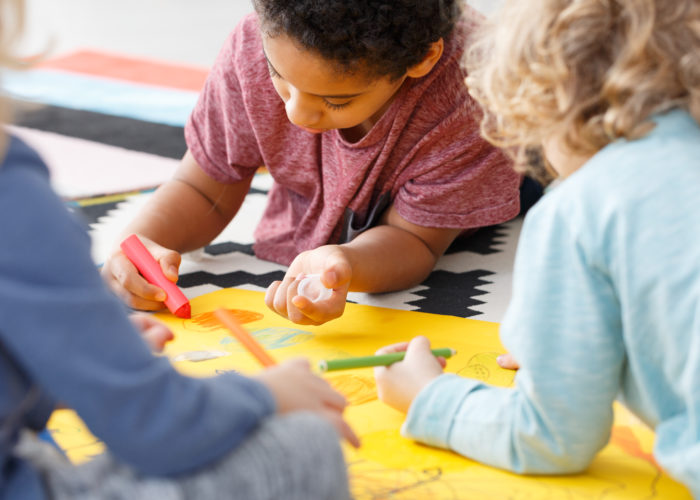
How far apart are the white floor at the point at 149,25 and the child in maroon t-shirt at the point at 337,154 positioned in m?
1.95

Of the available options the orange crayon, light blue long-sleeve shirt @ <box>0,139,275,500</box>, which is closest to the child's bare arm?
the orange crayon

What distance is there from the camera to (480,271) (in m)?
1.13

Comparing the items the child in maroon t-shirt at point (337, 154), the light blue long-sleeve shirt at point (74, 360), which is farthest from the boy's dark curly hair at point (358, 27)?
the light blue long-sleeve shirt at point (74, 360)

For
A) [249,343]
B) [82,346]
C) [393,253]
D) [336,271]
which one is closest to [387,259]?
[393,253]

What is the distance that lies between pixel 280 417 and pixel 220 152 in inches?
28.4

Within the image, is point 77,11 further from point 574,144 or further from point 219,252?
point 574,144

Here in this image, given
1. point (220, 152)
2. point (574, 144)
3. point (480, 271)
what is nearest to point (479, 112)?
point (480, 271)

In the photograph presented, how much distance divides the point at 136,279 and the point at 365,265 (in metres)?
0.26

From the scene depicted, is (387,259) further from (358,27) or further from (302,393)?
(302,393)

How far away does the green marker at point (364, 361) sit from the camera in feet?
2.18

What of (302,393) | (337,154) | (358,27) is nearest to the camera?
(302,393)

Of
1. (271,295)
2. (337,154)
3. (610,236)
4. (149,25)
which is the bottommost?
(149,25)

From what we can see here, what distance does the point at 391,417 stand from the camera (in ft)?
2.40

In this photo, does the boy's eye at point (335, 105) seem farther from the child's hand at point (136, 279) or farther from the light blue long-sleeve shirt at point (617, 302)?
the light blue long-sleeve shirt at point (617, 302)
